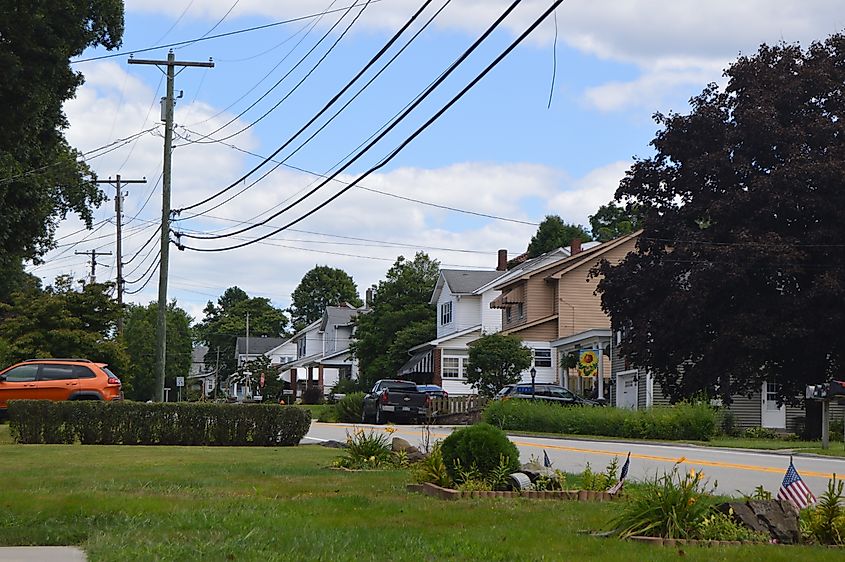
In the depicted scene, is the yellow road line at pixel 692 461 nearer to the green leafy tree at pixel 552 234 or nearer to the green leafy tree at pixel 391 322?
the green leafy tree at pixel 391 322

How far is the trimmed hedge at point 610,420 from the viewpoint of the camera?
34750mm

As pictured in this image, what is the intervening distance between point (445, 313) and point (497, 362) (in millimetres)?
16469

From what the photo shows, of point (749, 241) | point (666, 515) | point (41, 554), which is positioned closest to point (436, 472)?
point (666, 515)

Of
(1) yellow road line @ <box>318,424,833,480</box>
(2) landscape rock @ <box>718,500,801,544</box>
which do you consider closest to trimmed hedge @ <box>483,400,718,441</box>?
(1) yellow road line @ <box>318,424,833,480</box>

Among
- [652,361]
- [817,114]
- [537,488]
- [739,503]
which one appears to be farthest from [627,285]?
[739,503]

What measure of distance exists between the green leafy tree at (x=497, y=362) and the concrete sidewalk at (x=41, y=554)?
45611 mm

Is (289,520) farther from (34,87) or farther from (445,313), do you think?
(445,313)

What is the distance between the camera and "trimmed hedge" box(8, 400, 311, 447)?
25297mm

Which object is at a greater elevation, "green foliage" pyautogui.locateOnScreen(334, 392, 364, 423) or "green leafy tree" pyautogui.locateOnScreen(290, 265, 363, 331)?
"green leafy tree" pyautogui.locateOnScreen(290, 265, 363, 331)

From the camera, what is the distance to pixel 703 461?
22781 millimetres

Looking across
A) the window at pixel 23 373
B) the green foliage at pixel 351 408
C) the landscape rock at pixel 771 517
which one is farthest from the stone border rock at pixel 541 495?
the green foliage at pixel 351 408

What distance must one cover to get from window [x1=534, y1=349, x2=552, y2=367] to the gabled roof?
356 inches

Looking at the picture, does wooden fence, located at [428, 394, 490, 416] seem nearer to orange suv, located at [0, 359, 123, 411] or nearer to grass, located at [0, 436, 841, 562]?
orange suv, located at [0, 359, 123, 411]

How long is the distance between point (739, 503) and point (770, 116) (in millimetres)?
Answer: 29863
